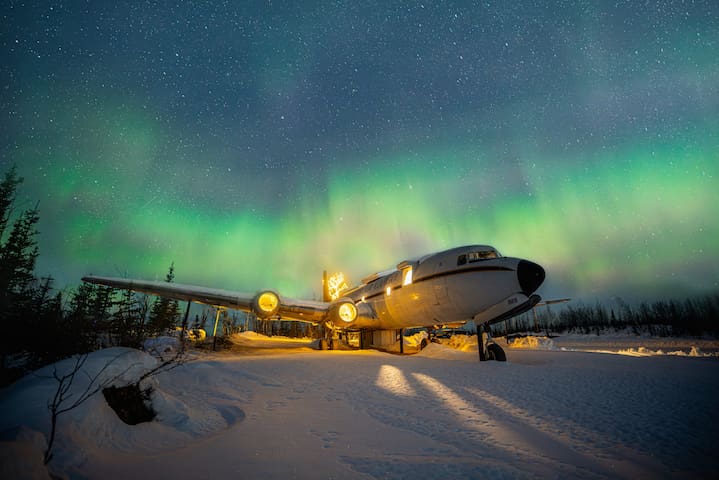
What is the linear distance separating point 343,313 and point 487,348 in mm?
8817

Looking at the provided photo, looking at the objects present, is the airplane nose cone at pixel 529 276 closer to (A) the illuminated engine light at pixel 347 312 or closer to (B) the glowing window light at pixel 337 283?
(A) the illuminated engine light at pixel 347 312

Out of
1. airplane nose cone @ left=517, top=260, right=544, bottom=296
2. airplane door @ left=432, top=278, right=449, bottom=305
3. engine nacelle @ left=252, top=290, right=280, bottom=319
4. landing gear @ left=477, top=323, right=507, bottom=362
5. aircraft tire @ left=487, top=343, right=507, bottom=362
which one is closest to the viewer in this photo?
airplane nose cone @ left=517, top=260, right=544, bottom=296

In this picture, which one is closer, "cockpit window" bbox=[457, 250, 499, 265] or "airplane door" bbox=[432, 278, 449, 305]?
"cockpit window" bbox=[457, 250, 499, 265]

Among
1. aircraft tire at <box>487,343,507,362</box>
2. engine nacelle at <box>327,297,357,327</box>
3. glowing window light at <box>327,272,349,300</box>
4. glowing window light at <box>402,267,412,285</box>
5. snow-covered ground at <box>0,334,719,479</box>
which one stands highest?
glowing window light at <box>327,272,349,300</box>

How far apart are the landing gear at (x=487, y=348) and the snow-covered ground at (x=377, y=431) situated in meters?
4.61

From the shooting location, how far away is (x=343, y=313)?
1834cm

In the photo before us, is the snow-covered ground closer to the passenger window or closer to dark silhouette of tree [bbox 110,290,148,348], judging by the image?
dark silhouette of tree [bbox 110,290,148,348]

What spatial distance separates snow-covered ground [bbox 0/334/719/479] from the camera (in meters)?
3.01

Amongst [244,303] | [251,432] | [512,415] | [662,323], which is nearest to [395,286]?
[244,303]

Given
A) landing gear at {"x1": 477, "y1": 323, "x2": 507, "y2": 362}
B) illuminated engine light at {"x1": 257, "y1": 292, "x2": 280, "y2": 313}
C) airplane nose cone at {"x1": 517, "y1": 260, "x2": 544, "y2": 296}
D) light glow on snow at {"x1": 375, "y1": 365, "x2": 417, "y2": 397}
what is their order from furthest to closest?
illuminated engine light at {"x1": 257, "y1": 292, "x2": 280, "y2": 313}, landing gear at {"x1": 477, "y1": 323, "x2": 507, "y2": 362}, airplane nose cone at {"x1": 517, "y1": 260, "x2": 544, "y2": 296}, light glow on snow at {"x1": 375, "y1": 365, "x2": 417, "y2": 397}

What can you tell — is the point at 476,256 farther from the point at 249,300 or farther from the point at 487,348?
the point at 249,300

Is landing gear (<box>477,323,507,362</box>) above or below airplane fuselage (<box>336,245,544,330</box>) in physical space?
below

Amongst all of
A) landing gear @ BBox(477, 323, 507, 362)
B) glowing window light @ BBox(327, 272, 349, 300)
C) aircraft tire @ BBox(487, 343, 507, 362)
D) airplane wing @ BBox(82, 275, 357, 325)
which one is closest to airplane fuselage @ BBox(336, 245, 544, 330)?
landing gear @ BBox(477, 323, 507, 362)

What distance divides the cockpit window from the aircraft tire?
3538 millimetres
